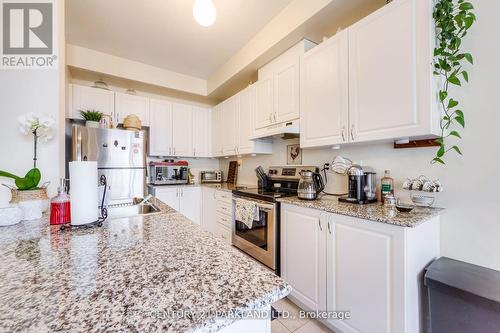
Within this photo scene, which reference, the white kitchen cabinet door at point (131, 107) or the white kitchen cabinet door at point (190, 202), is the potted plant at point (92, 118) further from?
the white kitchen cabinet door at point (190, 202)

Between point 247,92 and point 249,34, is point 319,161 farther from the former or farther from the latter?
point 249,34

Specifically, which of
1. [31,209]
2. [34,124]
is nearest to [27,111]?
[34,124]

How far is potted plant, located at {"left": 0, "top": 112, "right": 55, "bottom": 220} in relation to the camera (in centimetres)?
114

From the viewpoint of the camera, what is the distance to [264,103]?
101 inches

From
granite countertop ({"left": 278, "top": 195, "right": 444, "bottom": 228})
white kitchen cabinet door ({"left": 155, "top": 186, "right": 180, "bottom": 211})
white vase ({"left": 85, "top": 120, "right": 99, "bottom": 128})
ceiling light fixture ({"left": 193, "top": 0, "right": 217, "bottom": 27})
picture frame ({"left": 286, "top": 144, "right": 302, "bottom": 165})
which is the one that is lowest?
white kitchen cabinet door ({"left": 155, "top": 186, "right": 180, "bottom": 211})

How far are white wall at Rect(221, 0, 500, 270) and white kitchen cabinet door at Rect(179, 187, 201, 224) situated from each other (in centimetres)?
295

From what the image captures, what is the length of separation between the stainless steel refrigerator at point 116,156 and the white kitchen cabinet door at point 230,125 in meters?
1.22

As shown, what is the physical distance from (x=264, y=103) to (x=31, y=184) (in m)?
2.18

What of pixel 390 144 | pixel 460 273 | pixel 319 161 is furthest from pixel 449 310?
pixel 319 161

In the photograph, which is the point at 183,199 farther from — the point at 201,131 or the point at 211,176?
the point at 201,131

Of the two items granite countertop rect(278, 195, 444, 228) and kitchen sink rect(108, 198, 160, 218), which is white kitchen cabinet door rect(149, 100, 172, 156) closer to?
kitchen sink rect(108, 198, 160, 218)

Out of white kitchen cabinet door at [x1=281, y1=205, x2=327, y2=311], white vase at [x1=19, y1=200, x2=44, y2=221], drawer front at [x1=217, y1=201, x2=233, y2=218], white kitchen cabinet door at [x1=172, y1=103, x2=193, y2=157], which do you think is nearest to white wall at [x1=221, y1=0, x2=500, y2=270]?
white kitchen cabinet door at [x1=281, y1=205, x2=327, y2=311]

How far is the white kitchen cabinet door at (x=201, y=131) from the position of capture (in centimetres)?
373

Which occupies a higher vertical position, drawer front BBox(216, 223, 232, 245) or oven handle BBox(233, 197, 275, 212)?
oven handle BBox(233, 197, 275, 212)
